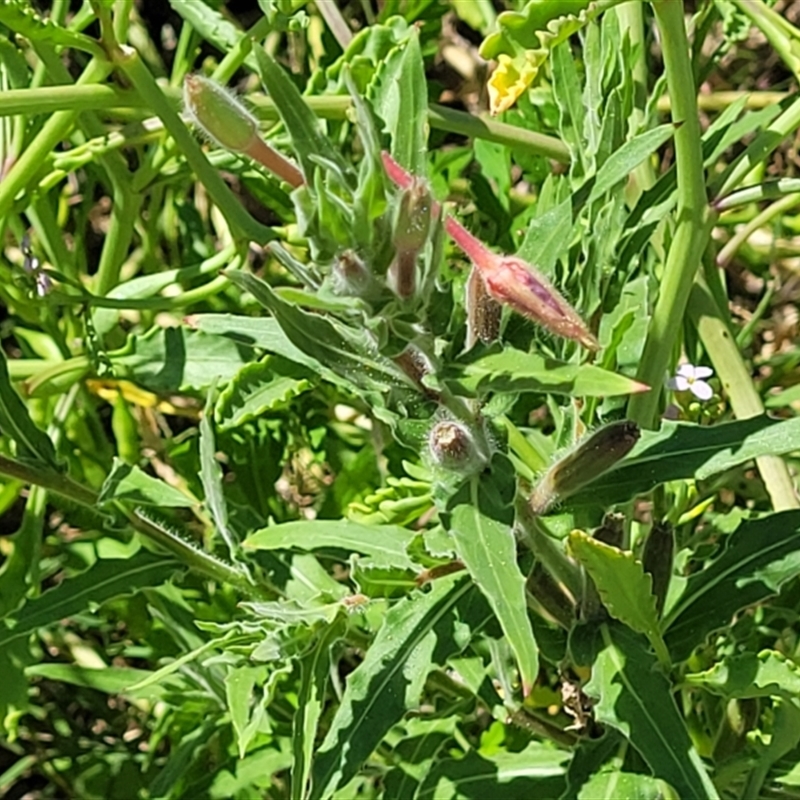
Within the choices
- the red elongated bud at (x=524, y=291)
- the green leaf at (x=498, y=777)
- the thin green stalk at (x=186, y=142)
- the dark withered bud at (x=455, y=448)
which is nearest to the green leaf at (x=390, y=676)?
the dark withered bud at (x=455, y=448)


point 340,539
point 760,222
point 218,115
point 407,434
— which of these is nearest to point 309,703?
point 340,539

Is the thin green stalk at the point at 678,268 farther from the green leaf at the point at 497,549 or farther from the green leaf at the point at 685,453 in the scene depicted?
the green leaf at the point at 497,549

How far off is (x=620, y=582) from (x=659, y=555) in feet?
0.66

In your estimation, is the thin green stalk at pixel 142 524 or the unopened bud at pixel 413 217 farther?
the thin green stalk at pixel 142 524

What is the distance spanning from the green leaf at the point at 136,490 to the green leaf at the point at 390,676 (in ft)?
1.36

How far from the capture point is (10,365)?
6.90 ft

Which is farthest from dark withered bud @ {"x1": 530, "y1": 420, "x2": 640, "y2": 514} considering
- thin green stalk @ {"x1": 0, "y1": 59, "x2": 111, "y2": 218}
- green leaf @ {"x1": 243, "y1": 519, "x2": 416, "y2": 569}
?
thin green stalk @ {"x1": 0, "y1": 59, "x2": 111, "y2": 218}

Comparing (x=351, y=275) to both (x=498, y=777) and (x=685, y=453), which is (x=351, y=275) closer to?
(x=685, y=453)

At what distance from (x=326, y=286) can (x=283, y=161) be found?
0.46 feet

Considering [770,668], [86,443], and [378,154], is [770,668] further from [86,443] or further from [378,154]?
[86,443]

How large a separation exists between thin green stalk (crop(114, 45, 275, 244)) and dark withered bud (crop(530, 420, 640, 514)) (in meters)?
0.66

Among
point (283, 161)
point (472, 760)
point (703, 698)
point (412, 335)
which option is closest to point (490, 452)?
point (412, 335)

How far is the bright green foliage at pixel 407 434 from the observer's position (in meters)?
1.17

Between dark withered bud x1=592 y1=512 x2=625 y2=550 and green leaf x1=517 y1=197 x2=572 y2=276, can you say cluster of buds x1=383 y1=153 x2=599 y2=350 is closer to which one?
green leaf x1=517 y1=197 x2=572 y2=276
